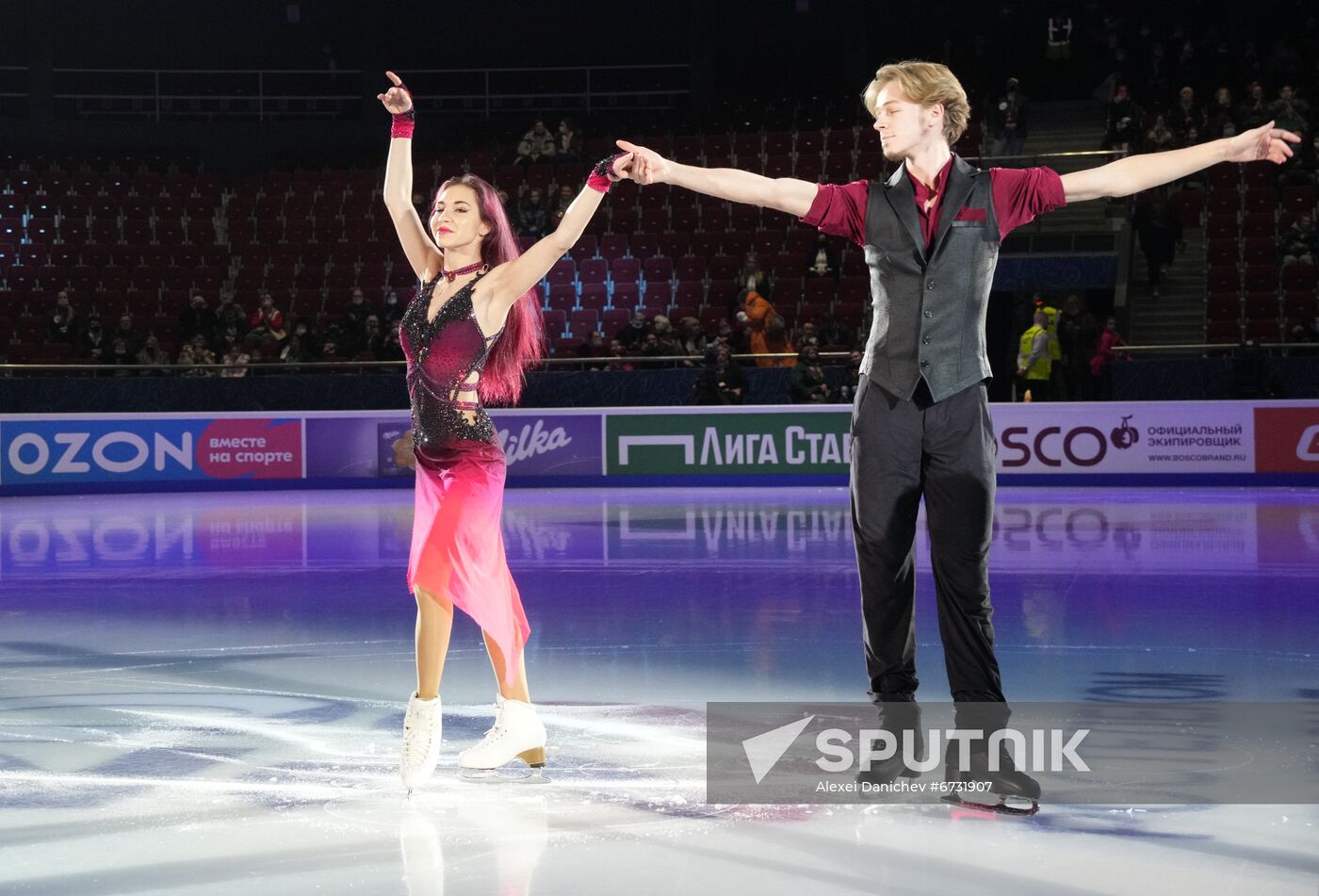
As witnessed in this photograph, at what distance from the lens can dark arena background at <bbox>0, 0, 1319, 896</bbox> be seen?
3.98 meters

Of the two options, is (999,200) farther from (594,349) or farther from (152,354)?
(152,354)

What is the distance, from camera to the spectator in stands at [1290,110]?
19.0 meters

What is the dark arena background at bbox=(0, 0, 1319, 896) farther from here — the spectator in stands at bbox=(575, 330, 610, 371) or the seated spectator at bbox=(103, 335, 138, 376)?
the seated spectator at bbox=(103, 335, 138, 376)

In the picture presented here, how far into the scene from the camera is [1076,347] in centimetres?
1755

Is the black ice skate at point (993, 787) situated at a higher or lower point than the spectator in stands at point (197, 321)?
lower

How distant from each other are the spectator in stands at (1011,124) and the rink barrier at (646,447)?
4.99 metres

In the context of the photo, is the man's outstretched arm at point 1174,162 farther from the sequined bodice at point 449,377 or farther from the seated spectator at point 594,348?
the seated spectator at point 594,348

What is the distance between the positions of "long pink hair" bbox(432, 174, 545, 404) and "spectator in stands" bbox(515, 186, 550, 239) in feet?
51.5

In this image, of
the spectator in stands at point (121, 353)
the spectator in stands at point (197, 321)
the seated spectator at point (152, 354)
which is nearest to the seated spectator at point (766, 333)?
the spectator in stands at point (197, 321)

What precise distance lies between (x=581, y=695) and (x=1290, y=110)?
1700 cm

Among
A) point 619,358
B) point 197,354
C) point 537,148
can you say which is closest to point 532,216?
point 537,148

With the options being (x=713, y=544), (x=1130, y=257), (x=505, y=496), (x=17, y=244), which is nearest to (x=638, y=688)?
(x=713, y=544)

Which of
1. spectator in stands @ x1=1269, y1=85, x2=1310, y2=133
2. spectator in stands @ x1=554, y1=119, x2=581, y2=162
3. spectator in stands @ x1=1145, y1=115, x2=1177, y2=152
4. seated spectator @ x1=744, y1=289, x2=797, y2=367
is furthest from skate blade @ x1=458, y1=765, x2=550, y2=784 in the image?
spectator in stands @ x1=554, y1=119, x2=581, y2=162

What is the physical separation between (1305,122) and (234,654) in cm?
1755
